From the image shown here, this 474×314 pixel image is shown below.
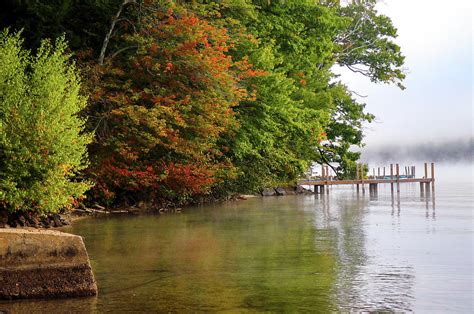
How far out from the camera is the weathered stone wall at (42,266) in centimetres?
1023

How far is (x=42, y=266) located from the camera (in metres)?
10.4

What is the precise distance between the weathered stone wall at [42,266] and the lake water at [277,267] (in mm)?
262

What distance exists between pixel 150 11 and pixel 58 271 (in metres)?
19.1

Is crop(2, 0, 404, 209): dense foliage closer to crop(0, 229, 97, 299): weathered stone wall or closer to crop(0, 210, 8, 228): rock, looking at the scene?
crop(0, 210, 8, 228): rock

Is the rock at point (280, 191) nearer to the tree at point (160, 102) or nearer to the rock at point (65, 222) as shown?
the tree at point (160, 102)

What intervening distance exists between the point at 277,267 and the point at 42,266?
4.33 m

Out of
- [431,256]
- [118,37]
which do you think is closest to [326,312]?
[431,256]

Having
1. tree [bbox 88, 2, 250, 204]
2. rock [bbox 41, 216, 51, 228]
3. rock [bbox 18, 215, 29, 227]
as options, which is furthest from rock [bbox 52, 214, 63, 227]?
tree [bbox 88, 2, 250, 204]

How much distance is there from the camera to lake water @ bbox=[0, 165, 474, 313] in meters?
10.0

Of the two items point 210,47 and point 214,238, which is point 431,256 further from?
point 210,47

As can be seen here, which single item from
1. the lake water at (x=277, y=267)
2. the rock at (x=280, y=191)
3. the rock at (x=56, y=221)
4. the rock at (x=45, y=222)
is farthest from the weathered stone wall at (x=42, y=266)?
the rock at (x=280, y=191)

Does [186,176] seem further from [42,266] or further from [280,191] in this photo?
[280,191]

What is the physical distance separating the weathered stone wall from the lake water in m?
0.26

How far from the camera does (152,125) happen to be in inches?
1001
